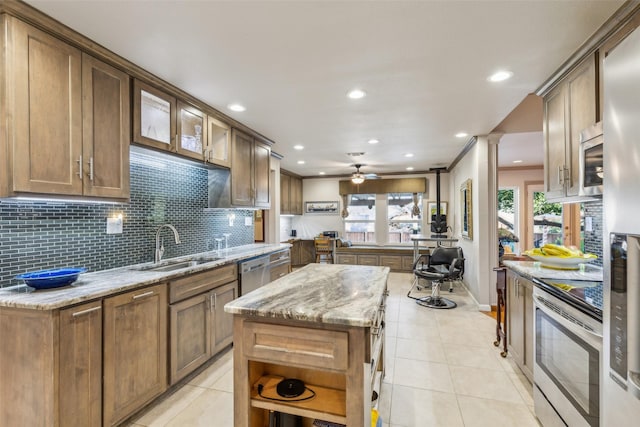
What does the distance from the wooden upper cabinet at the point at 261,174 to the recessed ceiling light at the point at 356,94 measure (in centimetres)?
169

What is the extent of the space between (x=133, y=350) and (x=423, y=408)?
2.00 m

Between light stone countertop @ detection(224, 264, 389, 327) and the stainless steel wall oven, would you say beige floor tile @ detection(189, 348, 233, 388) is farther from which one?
the stainless steel wall oven

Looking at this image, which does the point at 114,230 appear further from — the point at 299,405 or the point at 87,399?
the point at 299,405

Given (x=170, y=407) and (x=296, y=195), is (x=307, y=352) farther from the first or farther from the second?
(x=296, y=195)


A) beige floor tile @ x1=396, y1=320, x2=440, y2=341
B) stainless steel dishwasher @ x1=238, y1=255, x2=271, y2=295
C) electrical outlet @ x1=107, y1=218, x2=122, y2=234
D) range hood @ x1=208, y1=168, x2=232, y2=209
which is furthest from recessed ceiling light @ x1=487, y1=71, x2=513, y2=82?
electrical outlet @ x1=107, y1=218, x2=122, y2=234

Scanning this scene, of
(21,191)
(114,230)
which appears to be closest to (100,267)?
(114,230)

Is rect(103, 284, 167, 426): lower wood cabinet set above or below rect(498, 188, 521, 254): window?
below

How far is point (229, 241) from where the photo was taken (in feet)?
13.0

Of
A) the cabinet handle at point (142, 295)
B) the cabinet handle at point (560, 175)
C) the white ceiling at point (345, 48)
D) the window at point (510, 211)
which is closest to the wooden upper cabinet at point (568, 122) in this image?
the cabinet handle at point (560, 175)

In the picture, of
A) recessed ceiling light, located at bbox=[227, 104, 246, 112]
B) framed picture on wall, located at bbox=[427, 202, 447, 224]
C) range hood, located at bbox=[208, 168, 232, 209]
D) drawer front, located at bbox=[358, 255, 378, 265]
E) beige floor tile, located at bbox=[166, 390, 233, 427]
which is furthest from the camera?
drawer front, located at bbox=[358, 255, 378, 265]

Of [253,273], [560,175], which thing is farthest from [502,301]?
[253,273]

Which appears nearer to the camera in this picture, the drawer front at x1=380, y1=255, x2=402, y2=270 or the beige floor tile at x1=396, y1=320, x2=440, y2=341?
the beige floor tile at x1=396, y1=320, x2=440, y2=341

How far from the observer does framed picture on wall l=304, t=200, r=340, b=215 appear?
7.76m

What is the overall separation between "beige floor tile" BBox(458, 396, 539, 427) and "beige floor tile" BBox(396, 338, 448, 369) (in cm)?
58
